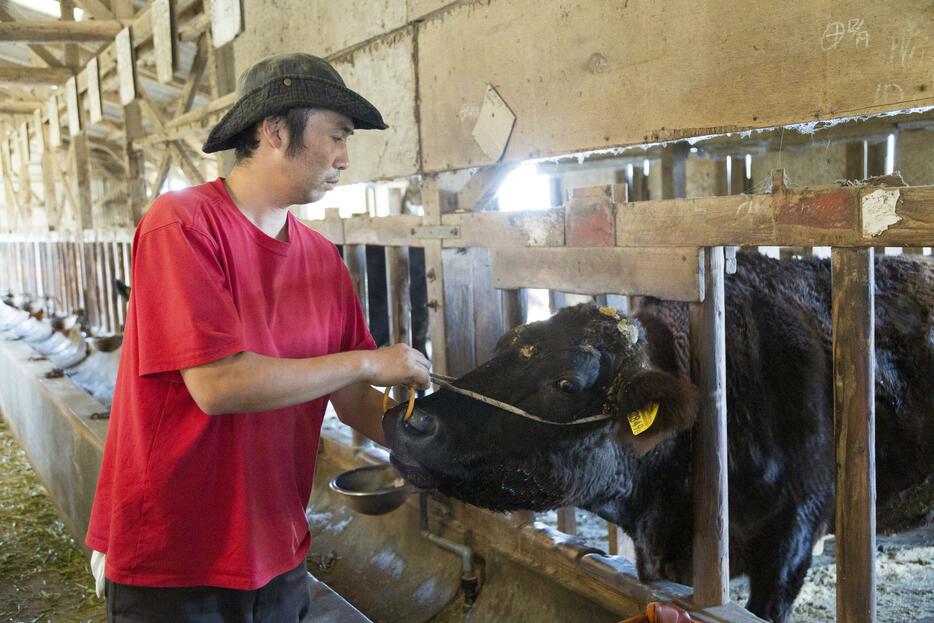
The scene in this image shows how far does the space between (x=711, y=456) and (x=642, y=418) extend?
1.43ft

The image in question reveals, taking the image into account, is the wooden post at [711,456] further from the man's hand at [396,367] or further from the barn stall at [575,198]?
the man's hand at [396,367]

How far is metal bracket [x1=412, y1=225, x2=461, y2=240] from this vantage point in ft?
12.4

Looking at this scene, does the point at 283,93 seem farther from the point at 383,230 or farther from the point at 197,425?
the point at 383,230

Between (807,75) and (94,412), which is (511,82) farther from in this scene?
(94,412)

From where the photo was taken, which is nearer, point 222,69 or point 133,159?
point 222,69

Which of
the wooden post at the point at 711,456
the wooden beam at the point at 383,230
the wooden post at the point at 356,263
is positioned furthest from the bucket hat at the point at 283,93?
the wooden post at the point at 356,263

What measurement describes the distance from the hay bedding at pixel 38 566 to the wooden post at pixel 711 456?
3.36 m

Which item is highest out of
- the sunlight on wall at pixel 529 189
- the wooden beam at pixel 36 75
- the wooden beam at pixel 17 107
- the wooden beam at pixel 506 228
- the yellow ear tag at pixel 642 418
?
the wooden beam at pixel 17 107

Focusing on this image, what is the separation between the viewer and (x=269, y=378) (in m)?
1.77

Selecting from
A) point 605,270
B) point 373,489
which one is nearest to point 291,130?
point 605,270

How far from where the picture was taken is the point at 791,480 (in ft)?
10.1

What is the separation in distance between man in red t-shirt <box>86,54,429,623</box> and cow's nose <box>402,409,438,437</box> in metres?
0.33

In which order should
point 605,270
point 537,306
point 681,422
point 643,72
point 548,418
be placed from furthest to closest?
point 537,306 → point 605,270 → point 643,72 → point 548,418 → point 681,422

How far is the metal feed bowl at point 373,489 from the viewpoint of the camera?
3.53 metres
